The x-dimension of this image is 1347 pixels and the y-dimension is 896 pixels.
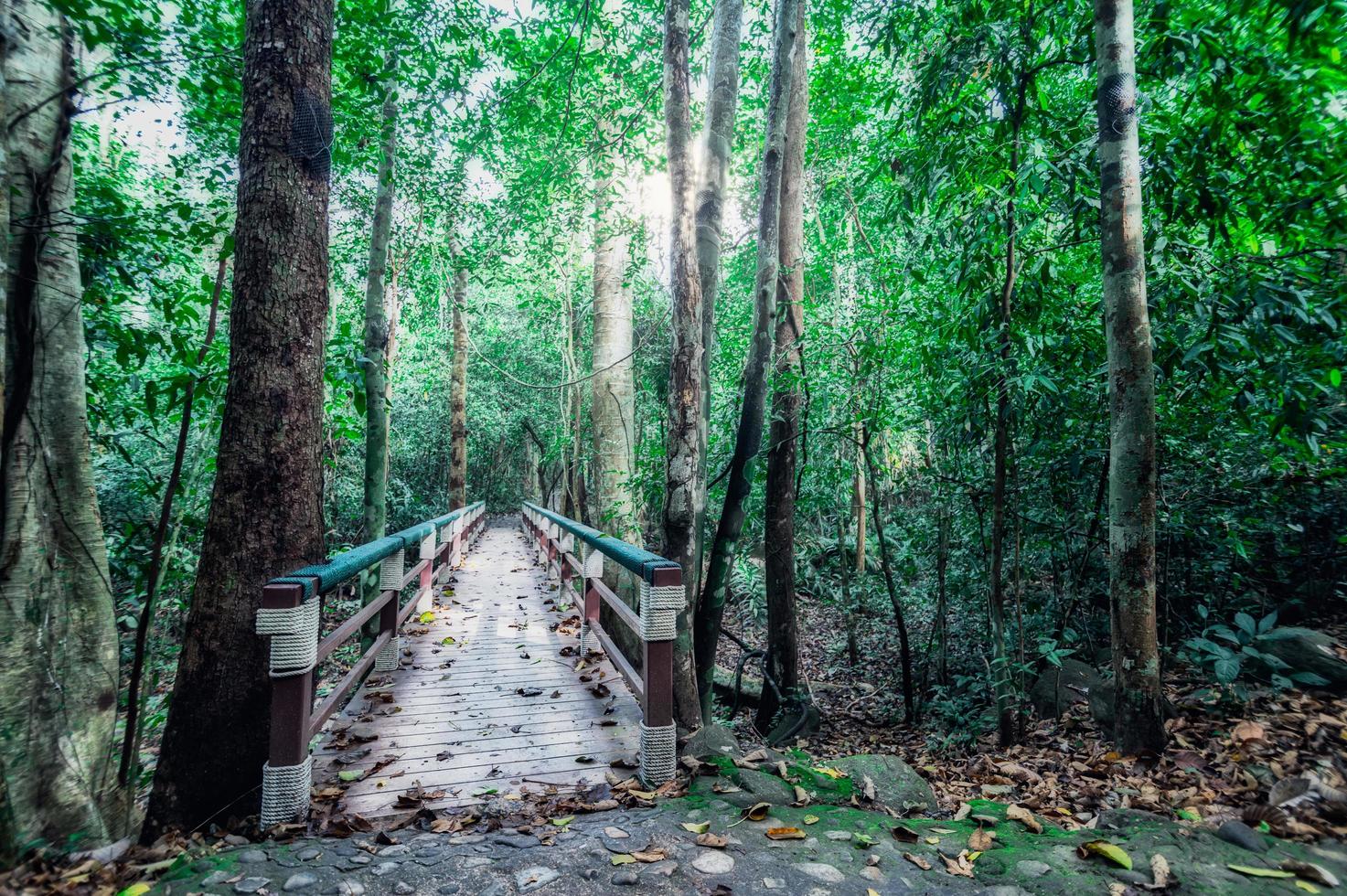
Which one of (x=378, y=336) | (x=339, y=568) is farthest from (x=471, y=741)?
(x=378, y=336)

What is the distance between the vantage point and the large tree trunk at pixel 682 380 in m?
4.15

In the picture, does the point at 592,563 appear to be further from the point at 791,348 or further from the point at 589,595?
the point at 791,348

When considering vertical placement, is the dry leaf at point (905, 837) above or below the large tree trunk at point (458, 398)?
below

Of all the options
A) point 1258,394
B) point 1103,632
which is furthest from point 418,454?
point 1258,394

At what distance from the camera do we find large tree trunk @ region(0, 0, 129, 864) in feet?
9.61

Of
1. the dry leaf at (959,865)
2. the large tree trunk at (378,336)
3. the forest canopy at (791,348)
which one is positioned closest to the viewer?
the dry leaf at (959,865)

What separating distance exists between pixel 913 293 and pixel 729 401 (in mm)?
2539

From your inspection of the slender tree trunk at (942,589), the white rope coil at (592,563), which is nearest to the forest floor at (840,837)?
the white rope coil at (592,563)

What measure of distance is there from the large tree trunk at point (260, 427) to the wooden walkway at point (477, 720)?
0.60m

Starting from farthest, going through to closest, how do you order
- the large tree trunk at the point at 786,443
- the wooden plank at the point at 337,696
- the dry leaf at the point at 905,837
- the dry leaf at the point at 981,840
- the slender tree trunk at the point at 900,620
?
the slender tree trunk at the point at 900,620
the large tree trunk at the point at 786,443
the wooden plank at the point at 337,696
the dry leaf at the point at 905,837
the dry leaf at the point at 981,840

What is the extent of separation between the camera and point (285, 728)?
2674mm

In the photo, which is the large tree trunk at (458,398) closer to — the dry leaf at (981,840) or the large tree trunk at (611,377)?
the large tree trunk at (611,377)

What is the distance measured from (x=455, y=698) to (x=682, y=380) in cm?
282

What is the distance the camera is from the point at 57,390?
10.8 feet
